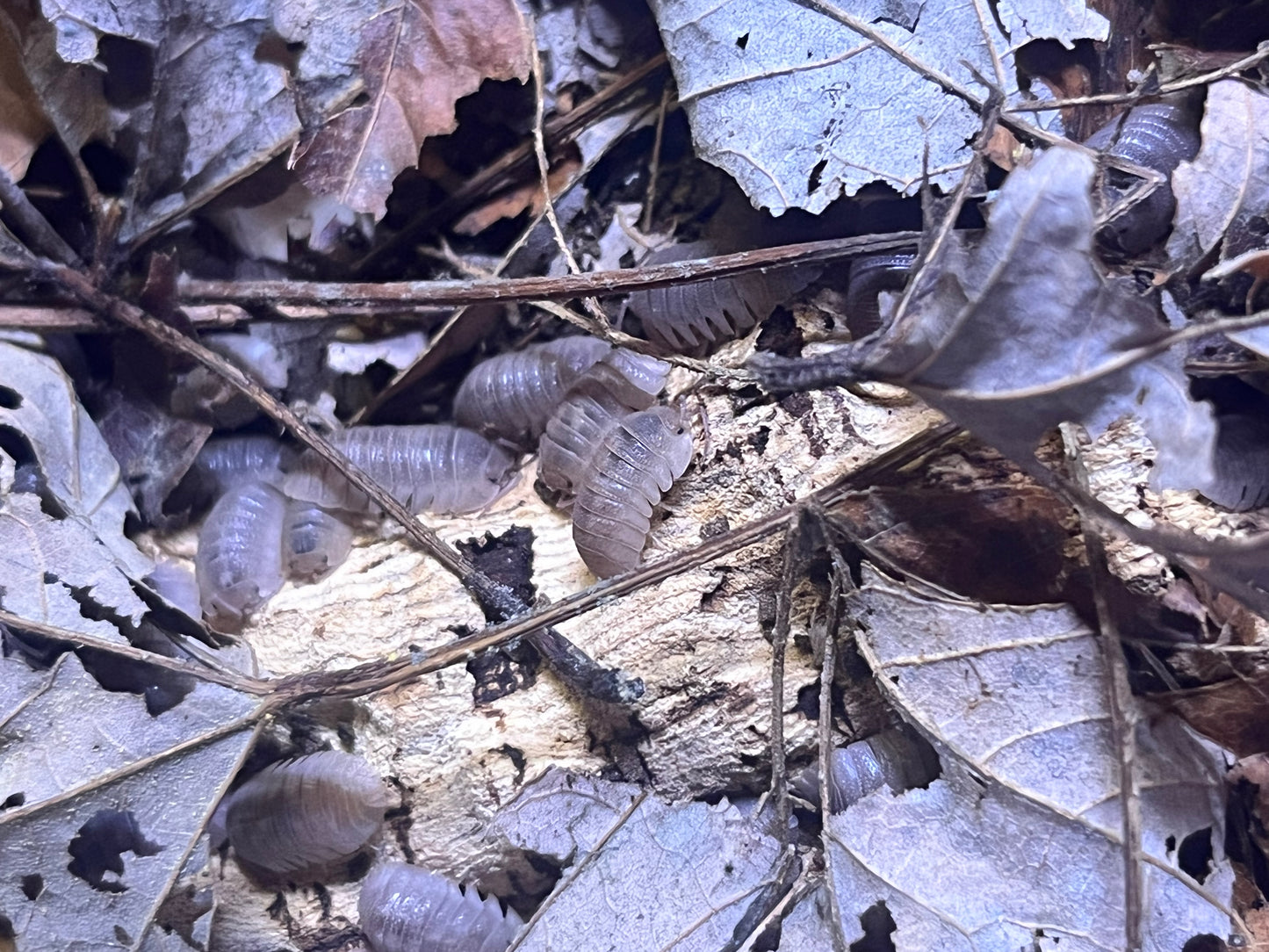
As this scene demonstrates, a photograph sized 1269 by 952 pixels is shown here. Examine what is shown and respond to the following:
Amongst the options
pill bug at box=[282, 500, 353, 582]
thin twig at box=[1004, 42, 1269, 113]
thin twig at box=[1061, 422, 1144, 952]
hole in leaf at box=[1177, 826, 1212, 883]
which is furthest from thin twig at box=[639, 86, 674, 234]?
hole in leaf at box=[1177, 826, 1212, 883]

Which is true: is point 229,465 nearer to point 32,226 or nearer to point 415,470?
point 415,470

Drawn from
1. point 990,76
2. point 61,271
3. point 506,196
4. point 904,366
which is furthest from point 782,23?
point 61,271

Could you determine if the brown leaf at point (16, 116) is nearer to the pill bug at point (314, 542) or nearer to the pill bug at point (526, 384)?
the pill bug at point (314, 542)

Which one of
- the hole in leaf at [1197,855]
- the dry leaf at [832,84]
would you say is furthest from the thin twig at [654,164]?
the hole in leaf at [1197,855]

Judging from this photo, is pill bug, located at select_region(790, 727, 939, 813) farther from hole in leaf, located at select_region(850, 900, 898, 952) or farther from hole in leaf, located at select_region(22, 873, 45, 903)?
hole in leaf, located at select_region(22, 873, 45, 903)

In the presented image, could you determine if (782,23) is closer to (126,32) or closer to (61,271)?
(126,32)

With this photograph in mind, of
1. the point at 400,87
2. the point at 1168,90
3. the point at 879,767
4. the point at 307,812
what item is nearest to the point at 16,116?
the point at 400,87
